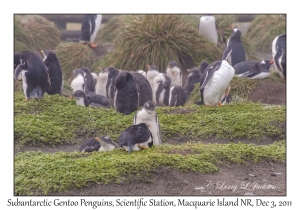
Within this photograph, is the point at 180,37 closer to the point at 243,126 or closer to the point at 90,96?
the point at 90,96

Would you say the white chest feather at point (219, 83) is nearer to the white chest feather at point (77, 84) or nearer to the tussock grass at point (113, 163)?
the tussock grass at point (113, 163)

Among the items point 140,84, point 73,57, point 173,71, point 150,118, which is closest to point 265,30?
point 73,57

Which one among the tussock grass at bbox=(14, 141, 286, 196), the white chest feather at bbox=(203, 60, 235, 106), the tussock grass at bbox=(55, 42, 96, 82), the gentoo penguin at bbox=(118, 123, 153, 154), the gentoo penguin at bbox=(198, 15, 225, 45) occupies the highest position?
the gentoo penguin at bbox=(198, 15, 225, 45)

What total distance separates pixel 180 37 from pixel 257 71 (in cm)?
288

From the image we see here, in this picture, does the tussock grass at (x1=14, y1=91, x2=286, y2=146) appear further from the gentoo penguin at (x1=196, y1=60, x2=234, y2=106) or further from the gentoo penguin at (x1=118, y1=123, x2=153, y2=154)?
the gentoo penguin at (x1=118, y1=123, x2=153, y2=154)

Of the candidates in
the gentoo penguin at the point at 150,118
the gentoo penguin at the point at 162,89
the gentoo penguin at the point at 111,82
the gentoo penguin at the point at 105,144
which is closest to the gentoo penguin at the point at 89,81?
the gentoo penguin at the point at 111,82

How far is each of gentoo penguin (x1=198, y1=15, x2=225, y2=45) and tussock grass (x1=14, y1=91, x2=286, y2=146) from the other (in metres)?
5.90

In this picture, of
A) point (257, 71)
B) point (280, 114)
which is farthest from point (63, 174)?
point (257, 71)

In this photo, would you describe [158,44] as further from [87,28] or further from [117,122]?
[117,122]

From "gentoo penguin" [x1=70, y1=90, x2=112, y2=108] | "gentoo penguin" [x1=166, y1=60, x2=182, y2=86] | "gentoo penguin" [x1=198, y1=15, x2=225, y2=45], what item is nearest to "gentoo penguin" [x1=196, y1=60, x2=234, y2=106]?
"gentoo penguin" [x1=70, y1=90, x2=112, y2=108]

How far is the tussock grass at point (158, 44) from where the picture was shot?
14164mm

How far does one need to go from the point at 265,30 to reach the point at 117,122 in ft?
34.7

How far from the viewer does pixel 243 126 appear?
866 centimetres

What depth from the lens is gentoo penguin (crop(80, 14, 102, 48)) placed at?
17.3 m
